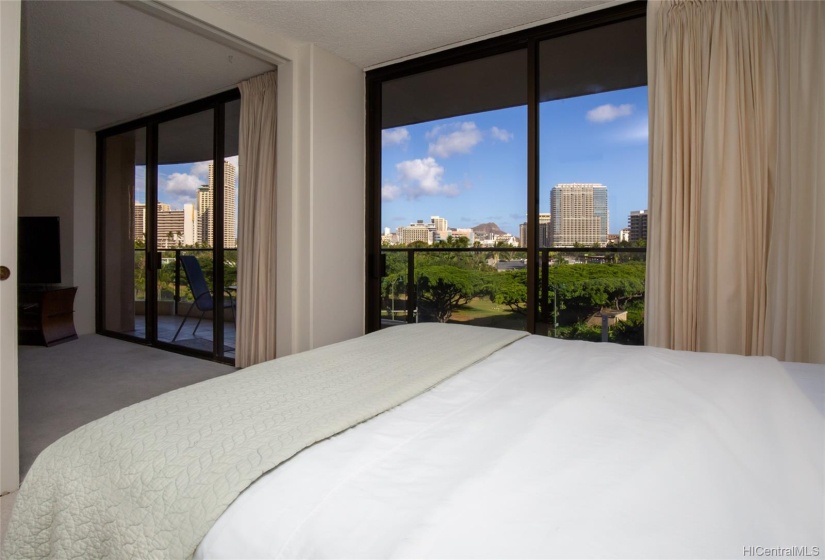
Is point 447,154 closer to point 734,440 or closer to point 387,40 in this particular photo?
point 387,40

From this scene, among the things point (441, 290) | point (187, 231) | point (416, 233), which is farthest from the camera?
point (187, 231)

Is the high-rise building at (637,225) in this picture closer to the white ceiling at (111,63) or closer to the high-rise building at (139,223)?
the white ceiling at (111,63)

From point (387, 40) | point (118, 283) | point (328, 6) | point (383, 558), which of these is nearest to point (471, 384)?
point (383, 558)

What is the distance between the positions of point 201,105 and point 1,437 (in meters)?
3.52

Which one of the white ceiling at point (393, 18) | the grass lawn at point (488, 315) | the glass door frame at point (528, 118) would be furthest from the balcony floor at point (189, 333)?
the white ceiling at point (393, 18)

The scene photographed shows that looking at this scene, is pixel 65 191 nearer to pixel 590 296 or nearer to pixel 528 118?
pixel 528 118

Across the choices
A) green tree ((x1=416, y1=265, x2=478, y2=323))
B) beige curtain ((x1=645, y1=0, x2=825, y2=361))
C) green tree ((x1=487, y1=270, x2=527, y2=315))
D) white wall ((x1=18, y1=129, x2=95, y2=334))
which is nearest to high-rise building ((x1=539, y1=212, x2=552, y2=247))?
green tree ((x1=487, y1=270, x2=527, y2=315))

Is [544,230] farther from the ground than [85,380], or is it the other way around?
[544,230]

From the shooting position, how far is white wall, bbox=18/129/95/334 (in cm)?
565

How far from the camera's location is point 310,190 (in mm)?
3545

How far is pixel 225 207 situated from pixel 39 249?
2.61 m

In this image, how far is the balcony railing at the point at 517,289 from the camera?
132 inches

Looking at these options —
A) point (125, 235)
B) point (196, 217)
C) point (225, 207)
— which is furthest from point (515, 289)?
point (125, 235)

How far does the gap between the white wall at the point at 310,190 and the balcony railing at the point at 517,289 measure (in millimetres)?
611
